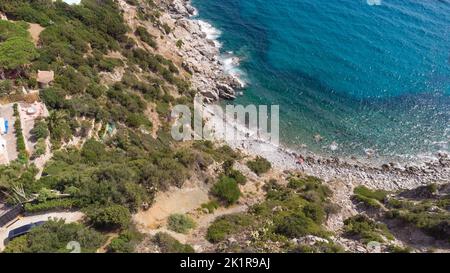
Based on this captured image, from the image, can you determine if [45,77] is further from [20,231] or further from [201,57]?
[201,57]

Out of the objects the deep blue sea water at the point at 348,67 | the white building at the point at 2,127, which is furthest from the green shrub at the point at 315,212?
the white building at the point at 2,127

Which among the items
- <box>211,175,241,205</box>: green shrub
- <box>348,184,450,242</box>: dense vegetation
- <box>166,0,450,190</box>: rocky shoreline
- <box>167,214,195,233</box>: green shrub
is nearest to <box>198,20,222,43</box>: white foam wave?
<box>166,0,450,190</box>: rocky shoreline

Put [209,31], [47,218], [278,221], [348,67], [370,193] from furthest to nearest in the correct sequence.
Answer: [209,31]
[348,67]
[370,193]
[278,221]
[47,218]

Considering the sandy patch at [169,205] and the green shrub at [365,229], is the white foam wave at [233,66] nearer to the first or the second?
the sandy patch at [169,205]

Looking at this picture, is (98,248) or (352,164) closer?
(98,248)

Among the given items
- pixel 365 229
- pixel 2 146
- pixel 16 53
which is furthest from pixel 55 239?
pixel 16 53

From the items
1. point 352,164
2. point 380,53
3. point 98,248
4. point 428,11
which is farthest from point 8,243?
point 428,11

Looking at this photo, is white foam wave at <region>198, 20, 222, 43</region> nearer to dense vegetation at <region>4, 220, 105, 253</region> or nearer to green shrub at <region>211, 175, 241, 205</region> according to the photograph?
green shrub at <region>211, 175, 241, 205</region>
